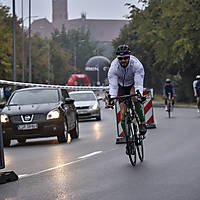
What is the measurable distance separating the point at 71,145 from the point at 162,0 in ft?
127

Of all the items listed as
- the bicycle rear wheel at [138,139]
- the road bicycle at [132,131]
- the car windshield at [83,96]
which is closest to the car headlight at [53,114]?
the road bicycle at [132,131]

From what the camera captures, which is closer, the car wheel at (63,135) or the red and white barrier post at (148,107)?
the car wheel at (63,135)

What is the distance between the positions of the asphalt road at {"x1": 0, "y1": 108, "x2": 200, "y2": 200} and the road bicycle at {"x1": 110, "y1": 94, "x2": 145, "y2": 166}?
0.21m

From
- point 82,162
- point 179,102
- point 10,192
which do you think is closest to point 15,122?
point 82,162

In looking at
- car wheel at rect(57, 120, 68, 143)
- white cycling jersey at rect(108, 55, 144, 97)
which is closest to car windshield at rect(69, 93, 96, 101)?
car wheel at rect(57, 120, 68, 143)

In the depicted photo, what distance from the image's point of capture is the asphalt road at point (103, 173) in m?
7.90

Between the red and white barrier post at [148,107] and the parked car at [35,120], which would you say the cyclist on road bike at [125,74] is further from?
the red and white barrier post at [148,107]

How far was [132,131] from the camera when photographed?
35.9 ft

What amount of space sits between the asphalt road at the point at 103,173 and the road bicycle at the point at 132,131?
0.21m

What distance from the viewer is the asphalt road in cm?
790

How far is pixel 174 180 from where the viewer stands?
880cm

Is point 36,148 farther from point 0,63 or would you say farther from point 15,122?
point 0,63

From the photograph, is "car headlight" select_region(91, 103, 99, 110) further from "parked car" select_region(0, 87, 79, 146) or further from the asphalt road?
the asphalt road

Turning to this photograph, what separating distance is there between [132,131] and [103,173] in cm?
130
